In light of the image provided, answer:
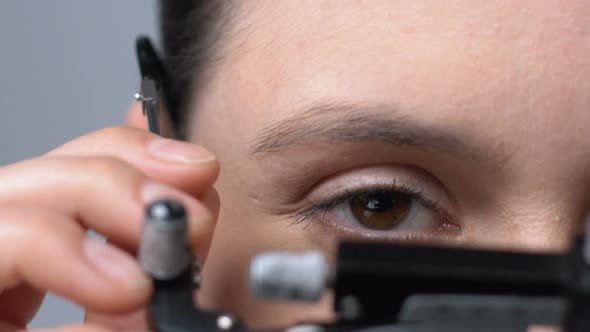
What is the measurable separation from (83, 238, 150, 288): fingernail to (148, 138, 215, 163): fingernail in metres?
0.09

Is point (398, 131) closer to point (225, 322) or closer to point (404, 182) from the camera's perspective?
point (404, 182)

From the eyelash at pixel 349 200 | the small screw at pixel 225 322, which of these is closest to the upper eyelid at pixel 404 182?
the eyelash at pixel 349 200

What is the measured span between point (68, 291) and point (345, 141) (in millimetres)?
258

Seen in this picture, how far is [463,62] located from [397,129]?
76 millimetres

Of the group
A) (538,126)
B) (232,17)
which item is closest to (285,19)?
(232,17)

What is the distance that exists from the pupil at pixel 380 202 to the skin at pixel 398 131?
0.04 meters

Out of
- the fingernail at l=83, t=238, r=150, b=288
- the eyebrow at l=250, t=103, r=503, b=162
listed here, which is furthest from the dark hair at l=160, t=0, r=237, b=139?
the fingernail at l=83, t=238, r=150, b=288

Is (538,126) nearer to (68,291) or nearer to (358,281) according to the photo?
(358,281)

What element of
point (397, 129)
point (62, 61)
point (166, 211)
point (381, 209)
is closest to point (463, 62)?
point (397, 129)

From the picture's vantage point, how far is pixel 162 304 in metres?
0.50

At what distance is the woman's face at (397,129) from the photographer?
0.63 metres

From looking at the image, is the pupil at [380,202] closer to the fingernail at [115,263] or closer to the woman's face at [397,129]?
the woman's face at [397,129]

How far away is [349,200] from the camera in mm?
744

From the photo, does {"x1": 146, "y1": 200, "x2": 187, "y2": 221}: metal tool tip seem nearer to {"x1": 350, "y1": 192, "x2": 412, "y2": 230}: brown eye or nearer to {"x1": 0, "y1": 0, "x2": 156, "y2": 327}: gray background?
{"x1": 350, "y1": 192, "x2": 412, "y2": 230}: brown eye
